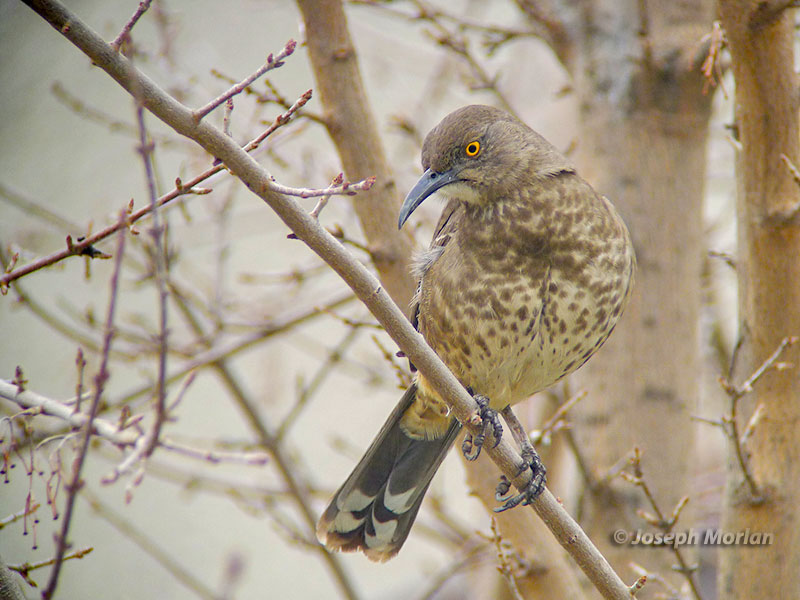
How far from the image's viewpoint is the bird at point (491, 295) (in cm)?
265

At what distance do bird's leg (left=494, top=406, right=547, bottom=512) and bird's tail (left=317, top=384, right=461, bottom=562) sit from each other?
0.71 ft

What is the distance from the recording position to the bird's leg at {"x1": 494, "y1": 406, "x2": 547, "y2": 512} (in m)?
2.44

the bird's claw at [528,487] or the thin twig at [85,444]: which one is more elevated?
the thin twig at [85,444]

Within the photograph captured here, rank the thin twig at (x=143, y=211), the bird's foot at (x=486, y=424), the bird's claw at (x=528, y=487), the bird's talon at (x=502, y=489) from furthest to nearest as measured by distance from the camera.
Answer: the bird's talon at (x=502, y=489) → the bird's claw at (x=528, y=487) → the bird's foot at (x=486, y=424) → the thin twig at (x=143, y=211)

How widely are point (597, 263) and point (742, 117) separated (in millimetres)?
646

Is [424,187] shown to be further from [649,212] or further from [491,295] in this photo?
[649,212]

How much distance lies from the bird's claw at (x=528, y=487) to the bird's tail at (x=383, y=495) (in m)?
0.33

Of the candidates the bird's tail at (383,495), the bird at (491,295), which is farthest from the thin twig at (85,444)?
the bird's tail at (383,495)

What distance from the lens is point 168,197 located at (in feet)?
5.76
